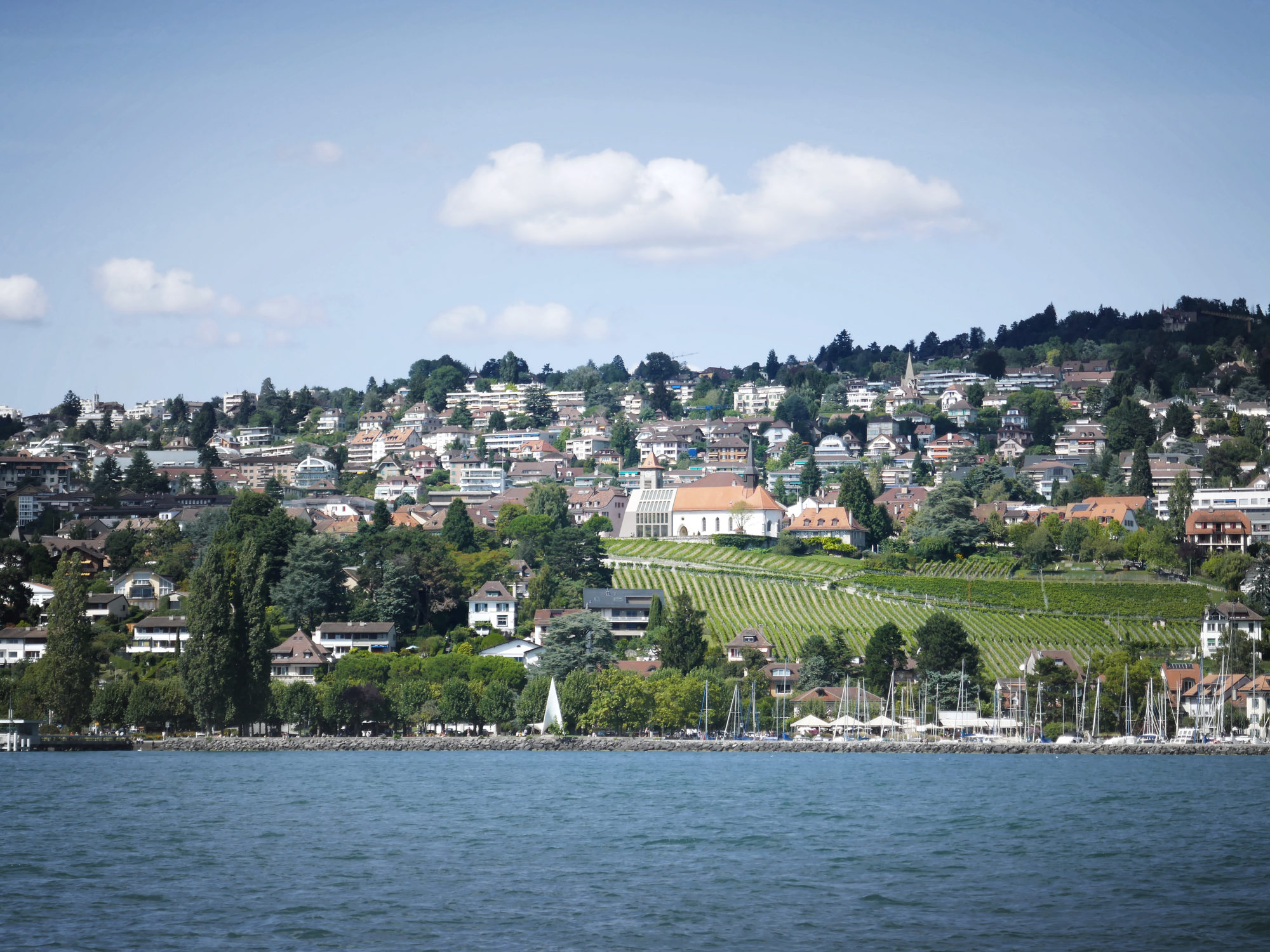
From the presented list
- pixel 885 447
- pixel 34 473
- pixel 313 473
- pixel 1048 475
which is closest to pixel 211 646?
pixel 1048 475

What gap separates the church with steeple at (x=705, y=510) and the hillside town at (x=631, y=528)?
0.83 ft

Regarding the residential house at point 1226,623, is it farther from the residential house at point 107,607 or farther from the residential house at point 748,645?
the residential house at point 107,607

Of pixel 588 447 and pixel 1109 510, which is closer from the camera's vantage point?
pixel 1109 510

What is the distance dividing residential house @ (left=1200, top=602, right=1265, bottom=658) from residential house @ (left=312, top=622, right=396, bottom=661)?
163ft

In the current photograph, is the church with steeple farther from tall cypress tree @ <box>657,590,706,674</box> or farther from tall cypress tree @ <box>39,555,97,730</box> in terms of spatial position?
tall cypress tree @ <box>39,555,97,730</box>

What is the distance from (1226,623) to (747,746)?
117 feet

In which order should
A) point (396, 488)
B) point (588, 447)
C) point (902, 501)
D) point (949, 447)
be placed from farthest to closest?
point (588, 447)
point (949, 447)
point (396, 488)
point (902, 501)

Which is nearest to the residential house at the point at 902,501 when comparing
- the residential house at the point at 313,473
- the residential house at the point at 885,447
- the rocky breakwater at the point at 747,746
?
the residential house at the point at 885,447

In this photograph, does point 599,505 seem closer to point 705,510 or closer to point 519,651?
point 705,510

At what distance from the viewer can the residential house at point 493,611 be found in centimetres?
9625

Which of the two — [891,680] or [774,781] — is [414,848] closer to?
[774,781]

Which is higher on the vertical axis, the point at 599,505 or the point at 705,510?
the point at 599,505

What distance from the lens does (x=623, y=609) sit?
96.6 meters

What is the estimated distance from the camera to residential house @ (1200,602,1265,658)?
9038 cm
